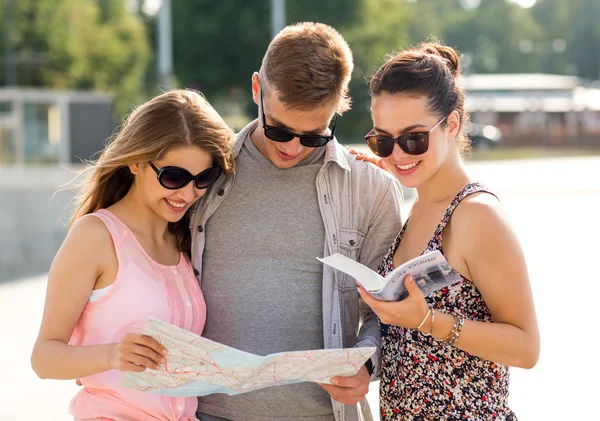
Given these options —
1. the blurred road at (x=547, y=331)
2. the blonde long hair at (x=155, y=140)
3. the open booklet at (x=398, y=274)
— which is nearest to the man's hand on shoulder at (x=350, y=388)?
the open booklet at (x=398, y=274)

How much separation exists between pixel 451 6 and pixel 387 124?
11383cm

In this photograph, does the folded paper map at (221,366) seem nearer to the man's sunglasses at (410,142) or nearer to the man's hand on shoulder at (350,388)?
the man's hand on shoulder at (350,388)

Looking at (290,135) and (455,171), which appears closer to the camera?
(455,171)

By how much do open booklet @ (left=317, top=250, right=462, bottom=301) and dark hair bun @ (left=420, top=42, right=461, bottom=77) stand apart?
81 cm

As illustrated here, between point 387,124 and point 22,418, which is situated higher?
point 387,124

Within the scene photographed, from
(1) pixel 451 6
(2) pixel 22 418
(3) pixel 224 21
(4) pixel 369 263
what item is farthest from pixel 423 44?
(1) pixel 451 6

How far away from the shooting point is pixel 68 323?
8.73ft

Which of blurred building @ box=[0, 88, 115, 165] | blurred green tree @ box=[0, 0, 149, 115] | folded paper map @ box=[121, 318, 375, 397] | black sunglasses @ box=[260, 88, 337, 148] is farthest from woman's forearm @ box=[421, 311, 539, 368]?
blurred green tree @ box=[0, 0, 149, 115]

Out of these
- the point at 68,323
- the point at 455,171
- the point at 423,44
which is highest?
the point at 423,44

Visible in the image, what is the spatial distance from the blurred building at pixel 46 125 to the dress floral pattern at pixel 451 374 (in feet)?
66.1

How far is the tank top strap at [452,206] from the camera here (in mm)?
2678

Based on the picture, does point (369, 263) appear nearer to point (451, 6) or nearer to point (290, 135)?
point (290, 135)

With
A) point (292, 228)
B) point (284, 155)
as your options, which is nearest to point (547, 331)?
point (292, 228)

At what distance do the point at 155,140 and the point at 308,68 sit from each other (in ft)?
1.90
